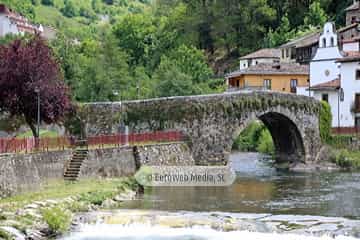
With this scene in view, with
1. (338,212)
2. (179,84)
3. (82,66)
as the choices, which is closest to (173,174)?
(338,212)

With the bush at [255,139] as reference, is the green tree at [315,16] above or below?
above

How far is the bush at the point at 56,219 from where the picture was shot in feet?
89.8

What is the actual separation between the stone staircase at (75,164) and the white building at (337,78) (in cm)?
2808

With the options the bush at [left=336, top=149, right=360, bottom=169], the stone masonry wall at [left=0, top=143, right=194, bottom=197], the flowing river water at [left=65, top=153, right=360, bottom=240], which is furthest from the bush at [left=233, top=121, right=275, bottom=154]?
the flowing river water at [left=65, top=153, right=360, bottom=240]

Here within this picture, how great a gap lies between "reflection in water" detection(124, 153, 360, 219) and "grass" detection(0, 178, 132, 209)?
5.80ft

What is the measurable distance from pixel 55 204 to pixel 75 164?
797 centimetres

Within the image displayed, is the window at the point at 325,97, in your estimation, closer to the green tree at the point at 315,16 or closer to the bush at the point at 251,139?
the bush at the point at 251,139

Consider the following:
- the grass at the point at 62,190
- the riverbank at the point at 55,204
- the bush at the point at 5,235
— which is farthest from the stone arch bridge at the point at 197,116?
the bush at the point at 5,235

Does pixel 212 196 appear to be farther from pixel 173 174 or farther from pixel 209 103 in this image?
pixel 209 103

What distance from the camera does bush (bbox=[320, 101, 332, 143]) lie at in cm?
5916

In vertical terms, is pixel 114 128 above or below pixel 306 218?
above

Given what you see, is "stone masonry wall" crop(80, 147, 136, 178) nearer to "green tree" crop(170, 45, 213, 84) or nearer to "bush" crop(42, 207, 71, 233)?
"bush" crop(42, 207, 71, 233)

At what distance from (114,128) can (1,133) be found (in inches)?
316

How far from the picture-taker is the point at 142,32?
112 metres
